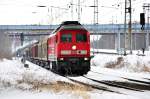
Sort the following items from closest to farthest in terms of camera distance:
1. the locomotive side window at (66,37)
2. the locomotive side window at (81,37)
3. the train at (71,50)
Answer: the train at (71,50) < the locomotive side window at (66,37) < the locomotive side window at (81,37)

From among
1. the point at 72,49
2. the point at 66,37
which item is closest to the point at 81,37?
the point at 66,37

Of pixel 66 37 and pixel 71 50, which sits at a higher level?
pixel 66 37

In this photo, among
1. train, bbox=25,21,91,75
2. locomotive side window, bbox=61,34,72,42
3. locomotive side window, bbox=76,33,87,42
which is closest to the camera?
train, bbox=25,21,91,75

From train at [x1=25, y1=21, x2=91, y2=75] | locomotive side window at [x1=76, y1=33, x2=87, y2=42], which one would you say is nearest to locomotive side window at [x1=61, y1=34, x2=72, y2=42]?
train at [x1=25, y1=21, x2=91, y2=75]

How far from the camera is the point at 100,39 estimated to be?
178625 mm

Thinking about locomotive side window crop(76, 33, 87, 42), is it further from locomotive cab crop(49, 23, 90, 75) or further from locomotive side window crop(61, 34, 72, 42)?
locomotive side window crop(61, 34, 72, 42)

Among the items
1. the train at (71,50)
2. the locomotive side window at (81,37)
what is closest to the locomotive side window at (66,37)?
the train at (71,50)

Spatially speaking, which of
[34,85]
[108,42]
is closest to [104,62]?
[34,85]

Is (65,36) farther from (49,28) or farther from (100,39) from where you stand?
(100,39)

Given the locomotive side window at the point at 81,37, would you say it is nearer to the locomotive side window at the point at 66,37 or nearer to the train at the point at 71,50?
the train at the point at 71,50

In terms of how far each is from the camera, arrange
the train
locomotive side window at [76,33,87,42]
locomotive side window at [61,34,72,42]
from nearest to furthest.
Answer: the train, locomotive side window at [61,34,72,42], locomotive side window at [76,33,87,42]

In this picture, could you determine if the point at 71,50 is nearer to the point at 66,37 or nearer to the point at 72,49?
the point at 72,49

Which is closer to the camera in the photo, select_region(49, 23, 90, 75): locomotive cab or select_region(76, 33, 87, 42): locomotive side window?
select_region(49, 23, 90, 75): locomotive cab

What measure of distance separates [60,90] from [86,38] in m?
13.1
